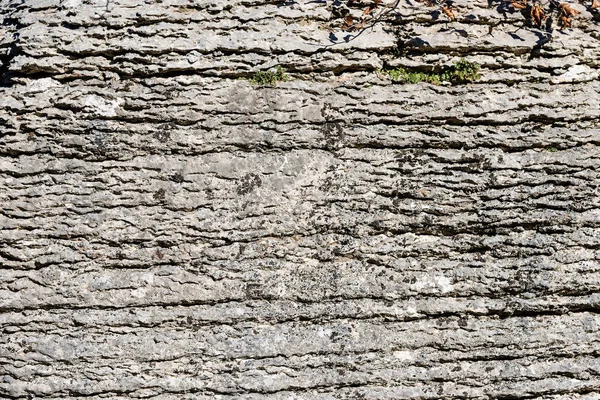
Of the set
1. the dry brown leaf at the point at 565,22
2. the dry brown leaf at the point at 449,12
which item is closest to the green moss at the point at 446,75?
the dry brown leaf at the point at 449,12

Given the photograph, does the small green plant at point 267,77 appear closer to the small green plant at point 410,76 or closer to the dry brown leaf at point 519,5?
the small green plant at point 410,76

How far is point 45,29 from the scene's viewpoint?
290 centimetres

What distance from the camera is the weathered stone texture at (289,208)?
2764mm

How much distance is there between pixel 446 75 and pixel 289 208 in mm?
1158

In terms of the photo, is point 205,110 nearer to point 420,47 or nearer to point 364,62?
point 364,62

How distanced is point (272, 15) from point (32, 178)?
1575mm

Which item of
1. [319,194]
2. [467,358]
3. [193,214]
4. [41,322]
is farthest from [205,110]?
[467,358]

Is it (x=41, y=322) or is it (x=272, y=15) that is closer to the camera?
(x=41, y=322)

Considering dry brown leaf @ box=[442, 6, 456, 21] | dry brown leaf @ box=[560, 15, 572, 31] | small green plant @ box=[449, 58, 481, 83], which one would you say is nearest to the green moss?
small green plant @ box=[449, 58, 481, 83]

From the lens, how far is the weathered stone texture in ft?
9.07

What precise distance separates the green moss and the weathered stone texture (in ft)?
0.17

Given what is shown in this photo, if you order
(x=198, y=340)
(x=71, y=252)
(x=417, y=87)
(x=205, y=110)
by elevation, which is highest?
(x=417, y=87)

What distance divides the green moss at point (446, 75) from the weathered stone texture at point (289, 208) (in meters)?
0.05

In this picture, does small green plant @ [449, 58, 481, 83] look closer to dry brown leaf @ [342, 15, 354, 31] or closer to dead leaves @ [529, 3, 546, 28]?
A: dead leaves @ [529, 3, 546, 28]
